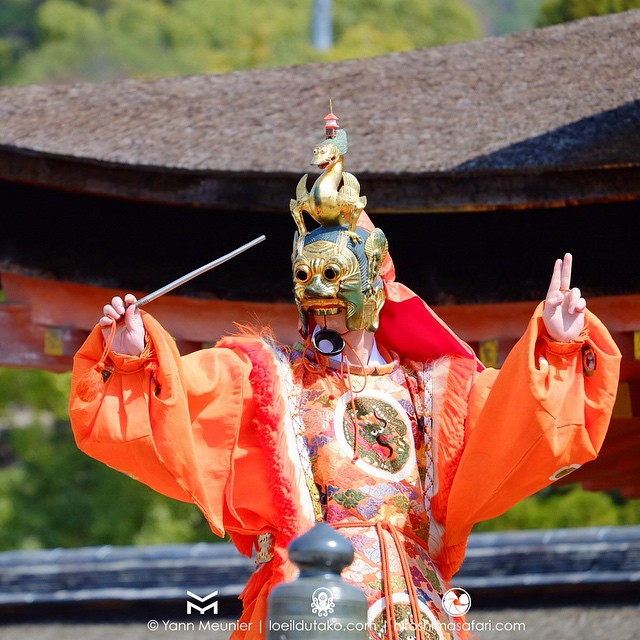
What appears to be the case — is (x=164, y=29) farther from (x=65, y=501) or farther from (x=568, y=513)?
→ (x=568, y=513)

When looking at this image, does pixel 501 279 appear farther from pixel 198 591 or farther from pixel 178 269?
pixel 198 591

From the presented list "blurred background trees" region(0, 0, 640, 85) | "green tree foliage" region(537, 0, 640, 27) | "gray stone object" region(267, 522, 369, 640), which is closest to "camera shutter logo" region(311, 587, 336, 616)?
"gray stone object" region(267, 522, 369, 640)

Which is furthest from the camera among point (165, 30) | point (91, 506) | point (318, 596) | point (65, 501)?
point (165, 30)

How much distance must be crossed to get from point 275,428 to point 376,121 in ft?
7.27

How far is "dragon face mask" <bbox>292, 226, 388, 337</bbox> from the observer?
13.9 ft

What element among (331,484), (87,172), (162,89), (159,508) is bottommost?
(331,484)

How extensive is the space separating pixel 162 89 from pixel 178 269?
100 centimetres

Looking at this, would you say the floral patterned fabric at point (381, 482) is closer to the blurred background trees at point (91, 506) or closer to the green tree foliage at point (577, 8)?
the green tree foliage at point (577, 8)

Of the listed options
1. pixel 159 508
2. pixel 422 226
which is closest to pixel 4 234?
pixel 422 226

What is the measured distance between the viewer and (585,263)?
19.3 ft

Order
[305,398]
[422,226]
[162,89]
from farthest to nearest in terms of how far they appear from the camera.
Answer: [162,89] → [422,226] → [305,398]

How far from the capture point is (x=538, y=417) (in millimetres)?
4059

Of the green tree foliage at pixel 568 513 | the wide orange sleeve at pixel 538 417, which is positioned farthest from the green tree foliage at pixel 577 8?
the wide orange sleeve at pixel 538 417

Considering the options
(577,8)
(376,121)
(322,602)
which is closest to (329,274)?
(322,602)
